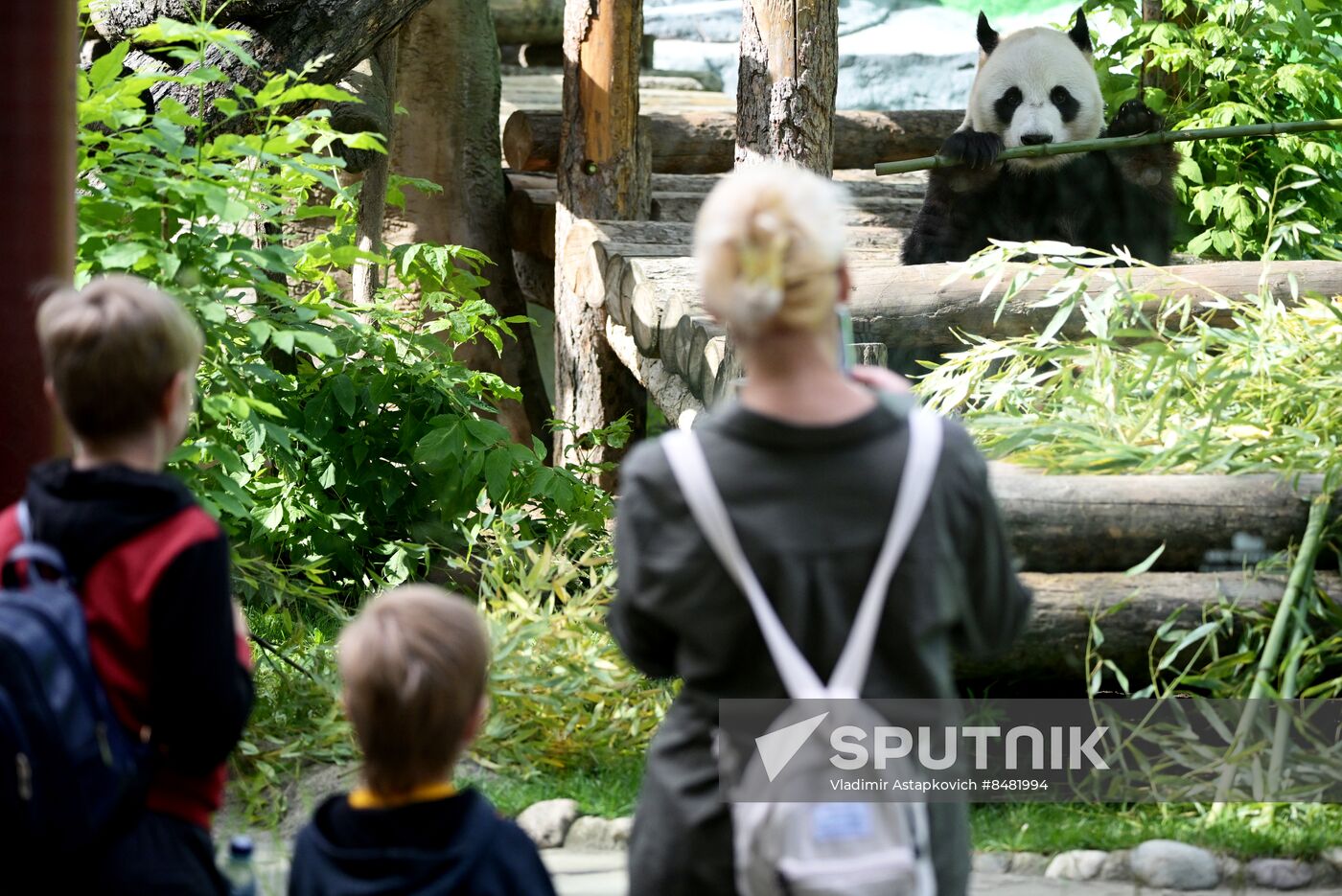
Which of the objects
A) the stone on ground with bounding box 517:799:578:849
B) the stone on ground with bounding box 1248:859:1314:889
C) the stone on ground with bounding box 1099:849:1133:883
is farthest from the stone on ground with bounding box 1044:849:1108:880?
the stone on ground with bounding box 517:799:578:849

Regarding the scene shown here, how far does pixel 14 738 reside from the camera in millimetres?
1636

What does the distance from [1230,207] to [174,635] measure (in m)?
6.50

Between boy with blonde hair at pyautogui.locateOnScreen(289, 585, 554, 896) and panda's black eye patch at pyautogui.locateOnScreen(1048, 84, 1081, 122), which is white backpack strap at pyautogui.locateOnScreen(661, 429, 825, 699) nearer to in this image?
boy with blonde hair at pyautogui.locateOnScreen(289, 585, 554, 896)

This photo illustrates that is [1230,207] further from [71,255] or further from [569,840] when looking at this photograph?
[71,255]

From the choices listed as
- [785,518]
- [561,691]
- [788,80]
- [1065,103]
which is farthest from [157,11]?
[1065,103]

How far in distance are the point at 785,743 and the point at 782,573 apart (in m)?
0.20

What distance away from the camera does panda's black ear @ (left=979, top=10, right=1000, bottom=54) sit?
6.66 m

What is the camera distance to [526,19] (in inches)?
416

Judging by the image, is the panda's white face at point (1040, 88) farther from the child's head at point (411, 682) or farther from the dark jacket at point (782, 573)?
the child's head at point (411, 682)

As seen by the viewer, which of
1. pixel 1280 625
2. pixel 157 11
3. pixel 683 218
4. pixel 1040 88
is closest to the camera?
pixel 1280 625

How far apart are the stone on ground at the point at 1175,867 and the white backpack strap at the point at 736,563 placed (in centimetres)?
145

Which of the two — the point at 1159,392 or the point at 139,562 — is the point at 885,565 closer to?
the point at 139,562

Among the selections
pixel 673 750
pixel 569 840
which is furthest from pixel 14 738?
pixel 569 840

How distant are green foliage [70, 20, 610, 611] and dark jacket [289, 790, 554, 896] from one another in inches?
62.5
